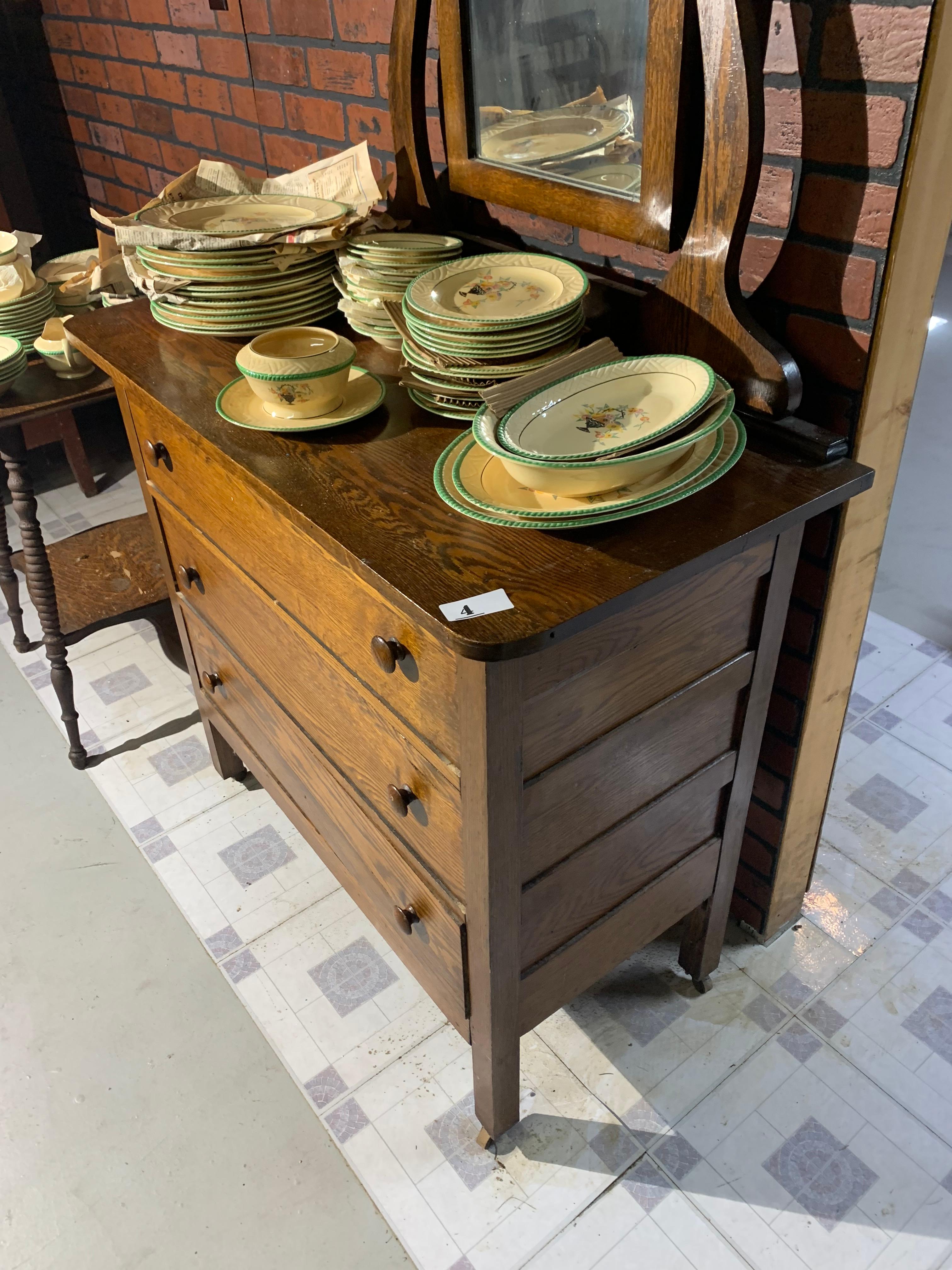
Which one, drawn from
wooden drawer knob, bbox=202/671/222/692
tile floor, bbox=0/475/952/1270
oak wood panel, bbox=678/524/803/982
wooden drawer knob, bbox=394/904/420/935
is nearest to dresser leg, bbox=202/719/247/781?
tile floor, bbox=0/475/952/1270

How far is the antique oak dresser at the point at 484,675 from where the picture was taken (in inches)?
36.0

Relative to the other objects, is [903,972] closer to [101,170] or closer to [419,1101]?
[419,1101]

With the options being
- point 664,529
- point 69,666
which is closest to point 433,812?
point 664,529

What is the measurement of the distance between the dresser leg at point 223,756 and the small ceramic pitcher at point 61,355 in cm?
74

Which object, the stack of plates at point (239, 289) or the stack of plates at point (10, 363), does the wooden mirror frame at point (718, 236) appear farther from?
the stack of plates at point (10, 363)

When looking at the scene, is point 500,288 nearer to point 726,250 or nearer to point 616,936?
point 726,250

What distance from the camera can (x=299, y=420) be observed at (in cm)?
115

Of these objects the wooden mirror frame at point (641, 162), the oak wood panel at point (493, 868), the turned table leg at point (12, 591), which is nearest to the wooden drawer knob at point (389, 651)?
the oak wood panel at point (493, 868)

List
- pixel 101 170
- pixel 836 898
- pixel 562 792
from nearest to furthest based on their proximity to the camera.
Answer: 1. pixel 562 792
2. pixel 836 898
3. pixel 101 170

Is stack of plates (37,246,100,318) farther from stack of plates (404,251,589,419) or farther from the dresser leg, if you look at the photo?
stack of plates (404,251,589,419)

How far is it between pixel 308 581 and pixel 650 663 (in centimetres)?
42

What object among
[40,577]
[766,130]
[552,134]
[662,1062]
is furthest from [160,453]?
[662,1062]

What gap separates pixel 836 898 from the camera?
1.71 metres

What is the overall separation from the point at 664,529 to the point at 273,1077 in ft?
3.58
